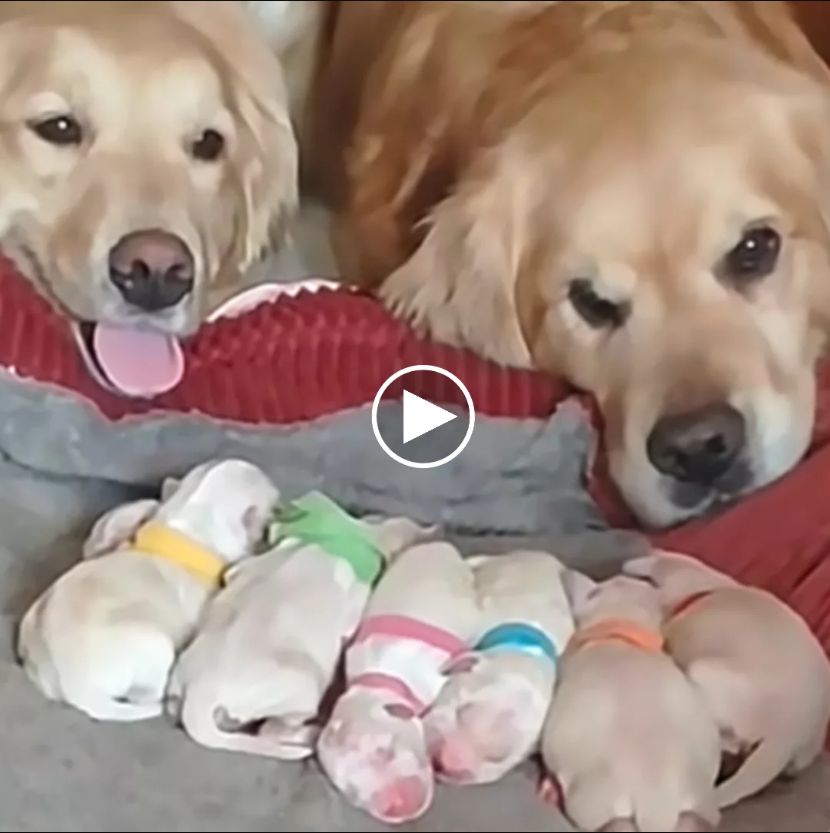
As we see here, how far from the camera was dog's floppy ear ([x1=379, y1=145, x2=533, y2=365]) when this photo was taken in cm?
164

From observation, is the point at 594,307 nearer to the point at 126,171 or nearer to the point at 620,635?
the point at 620,635

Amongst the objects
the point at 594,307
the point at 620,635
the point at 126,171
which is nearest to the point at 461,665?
the point at 620,635

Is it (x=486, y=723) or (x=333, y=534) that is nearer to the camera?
(x=486, y=723)

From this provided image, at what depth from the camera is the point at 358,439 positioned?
1.53 m

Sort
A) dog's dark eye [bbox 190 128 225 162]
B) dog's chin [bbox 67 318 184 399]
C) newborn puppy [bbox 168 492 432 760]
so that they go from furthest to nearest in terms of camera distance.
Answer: dog's dark eye [bbox 190 128 225 162] < dog's chin [bbox 67 318 184 399] < newborn puppy [bbox 168 492 432 760]

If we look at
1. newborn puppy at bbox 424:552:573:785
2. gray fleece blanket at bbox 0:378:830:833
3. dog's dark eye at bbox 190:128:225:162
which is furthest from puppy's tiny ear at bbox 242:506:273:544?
dog's dark eye at bbox 190:128:225:162

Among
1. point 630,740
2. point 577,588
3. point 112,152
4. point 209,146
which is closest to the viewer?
point 630,740

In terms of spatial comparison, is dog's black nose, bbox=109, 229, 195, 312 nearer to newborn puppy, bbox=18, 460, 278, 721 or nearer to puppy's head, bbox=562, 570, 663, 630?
newborn puppy, bbox=18, 460, 278, 721

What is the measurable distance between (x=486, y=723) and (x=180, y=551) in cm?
30

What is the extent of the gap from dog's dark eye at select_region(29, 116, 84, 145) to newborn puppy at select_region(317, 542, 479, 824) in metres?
0.67

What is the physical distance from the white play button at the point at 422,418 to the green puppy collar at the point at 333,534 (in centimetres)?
15

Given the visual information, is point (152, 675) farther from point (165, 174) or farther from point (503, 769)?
point (165, 174)

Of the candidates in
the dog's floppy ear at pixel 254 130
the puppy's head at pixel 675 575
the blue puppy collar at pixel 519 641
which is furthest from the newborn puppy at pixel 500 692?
the dog's floppy ear at pixel 254 130

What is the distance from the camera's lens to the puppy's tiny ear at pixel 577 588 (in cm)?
132
